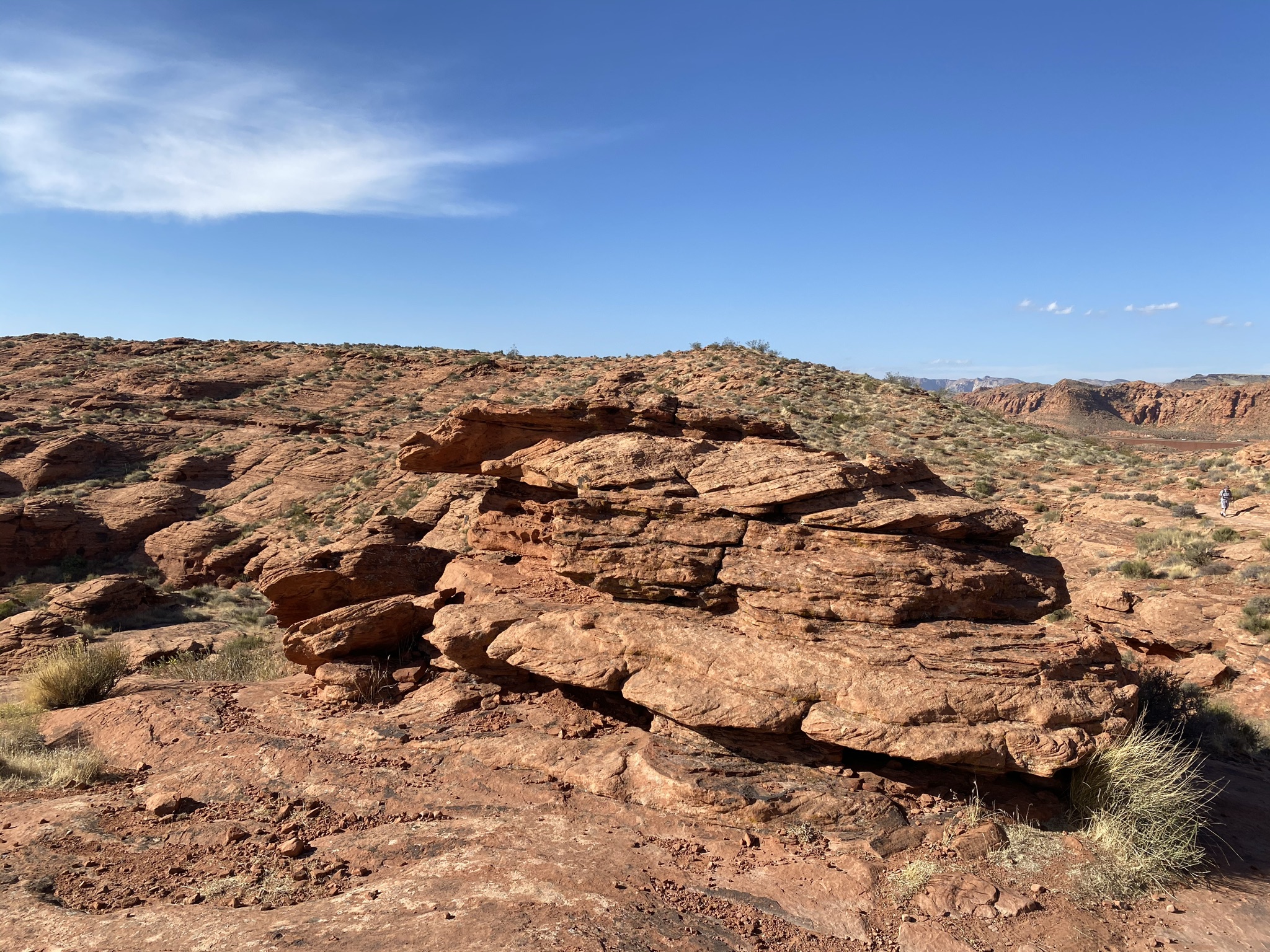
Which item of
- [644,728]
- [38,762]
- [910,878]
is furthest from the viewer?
[38,762]

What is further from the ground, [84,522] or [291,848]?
[291,848]

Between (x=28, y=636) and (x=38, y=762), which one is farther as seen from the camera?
(x=28, y=636)

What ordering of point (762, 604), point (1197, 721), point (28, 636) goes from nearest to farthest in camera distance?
point (762, 604), point (1197, 721), point (28, 636)

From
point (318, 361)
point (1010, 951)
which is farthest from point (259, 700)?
point (318, 361)

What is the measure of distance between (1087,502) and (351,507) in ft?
90.5

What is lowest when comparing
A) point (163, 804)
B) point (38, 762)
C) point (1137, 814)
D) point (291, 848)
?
point (38, 762)

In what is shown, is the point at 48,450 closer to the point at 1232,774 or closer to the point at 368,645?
→ the point at 368,645

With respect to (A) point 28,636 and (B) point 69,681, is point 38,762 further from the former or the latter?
(A) point 28,636

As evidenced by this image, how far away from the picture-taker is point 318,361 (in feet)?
170

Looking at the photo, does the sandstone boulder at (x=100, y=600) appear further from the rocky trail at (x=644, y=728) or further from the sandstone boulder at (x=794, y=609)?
the sandstone boulder at (x=794, y=609)

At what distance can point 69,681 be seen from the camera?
11289 mm

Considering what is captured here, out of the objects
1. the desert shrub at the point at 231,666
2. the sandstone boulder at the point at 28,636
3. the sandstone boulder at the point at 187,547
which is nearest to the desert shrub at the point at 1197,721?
the desert shrub at the point at 231,666

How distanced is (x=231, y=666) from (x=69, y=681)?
8.06ft

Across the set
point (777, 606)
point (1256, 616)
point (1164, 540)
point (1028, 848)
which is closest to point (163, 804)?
point (777, 606)
